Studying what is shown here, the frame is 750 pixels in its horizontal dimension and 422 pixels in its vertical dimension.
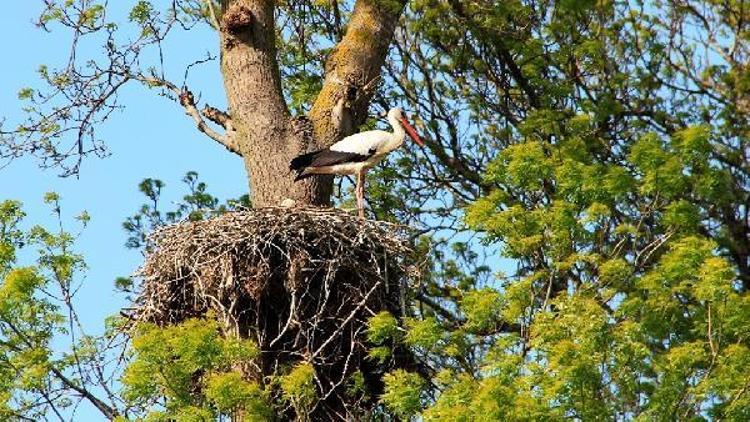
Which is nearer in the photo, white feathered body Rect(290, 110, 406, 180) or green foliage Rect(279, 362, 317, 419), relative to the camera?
green foliage Rect(279, 362, 317, 419)

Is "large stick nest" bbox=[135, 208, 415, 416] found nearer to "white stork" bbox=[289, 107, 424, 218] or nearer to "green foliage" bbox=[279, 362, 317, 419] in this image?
"green foliage" bbox=[279, 362, 317, 419]

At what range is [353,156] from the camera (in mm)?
13758

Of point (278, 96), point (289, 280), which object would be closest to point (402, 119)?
point (278, 96)

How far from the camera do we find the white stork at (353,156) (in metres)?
13.4

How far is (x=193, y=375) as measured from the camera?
42.1 feet

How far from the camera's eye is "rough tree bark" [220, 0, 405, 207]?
13695 millimetres

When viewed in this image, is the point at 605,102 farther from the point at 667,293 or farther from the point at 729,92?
the point at 667,293

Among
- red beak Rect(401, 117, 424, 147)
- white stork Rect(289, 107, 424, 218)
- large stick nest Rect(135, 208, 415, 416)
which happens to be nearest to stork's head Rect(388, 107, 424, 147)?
red beak Rect(401, 117, 424, 147)

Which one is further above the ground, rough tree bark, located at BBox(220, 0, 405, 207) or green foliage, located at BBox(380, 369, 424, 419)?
rough tree bark, located at BBox(220, 0, 405, 207)

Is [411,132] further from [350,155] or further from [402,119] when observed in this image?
[350,155]

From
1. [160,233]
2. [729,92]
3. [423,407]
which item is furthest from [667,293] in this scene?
[729,92]

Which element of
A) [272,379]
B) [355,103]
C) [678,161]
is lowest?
[272,379]

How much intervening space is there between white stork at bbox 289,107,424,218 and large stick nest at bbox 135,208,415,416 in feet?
2.70

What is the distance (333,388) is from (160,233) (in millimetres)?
1933
